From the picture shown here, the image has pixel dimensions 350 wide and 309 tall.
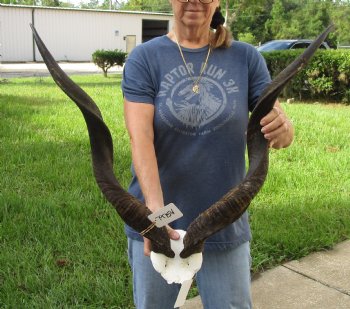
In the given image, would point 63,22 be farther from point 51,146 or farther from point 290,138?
point 290,138

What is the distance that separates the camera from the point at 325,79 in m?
12.3

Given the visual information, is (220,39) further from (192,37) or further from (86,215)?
(86,215)

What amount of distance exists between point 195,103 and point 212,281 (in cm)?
78

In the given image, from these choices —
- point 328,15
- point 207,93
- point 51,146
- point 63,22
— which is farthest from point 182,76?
point 328,15

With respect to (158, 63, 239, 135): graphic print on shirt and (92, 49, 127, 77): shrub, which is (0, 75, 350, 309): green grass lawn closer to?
(158, 63, 239, 135): graphic print on shirt

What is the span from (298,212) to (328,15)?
68.9 m

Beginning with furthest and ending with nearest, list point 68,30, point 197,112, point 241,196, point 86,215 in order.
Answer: point 68,30
point 86,215
point 197,112
point 241,196

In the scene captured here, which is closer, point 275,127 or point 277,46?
point 275,127

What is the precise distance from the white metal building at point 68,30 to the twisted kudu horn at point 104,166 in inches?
1286

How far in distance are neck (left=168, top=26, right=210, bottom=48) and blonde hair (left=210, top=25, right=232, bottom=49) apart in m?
0.03

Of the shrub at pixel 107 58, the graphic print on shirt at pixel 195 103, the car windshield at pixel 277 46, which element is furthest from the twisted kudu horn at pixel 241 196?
the shrub at pixel 107 58

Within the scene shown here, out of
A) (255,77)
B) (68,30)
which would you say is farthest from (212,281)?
(68,30)

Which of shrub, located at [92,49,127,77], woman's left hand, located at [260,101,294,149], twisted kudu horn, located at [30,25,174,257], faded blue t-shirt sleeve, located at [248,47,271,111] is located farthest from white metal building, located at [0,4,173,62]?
woman's left hand, located at [260,101,294,149]

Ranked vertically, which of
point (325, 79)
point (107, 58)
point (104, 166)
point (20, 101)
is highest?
point (104, 166)
